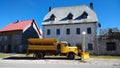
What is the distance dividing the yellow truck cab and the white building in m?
14.4

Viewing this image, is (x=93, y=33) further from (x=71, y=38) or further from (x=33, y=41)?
(x=33, y=41)

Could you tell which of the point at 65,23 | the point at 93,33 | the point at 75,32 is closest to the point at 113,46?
the point at 93,33

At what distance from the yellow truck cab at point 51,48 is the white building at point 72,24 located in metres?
14.4

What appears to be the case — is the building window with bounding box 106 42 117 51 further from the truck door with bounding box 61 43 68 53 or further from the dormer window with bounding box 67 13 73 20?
the truck door with bounding box 61 43 68 53

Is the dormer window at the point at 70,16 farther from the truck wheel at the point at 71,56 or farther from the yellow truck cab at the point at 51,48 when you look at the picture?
the truck wheel at the point at 71,56

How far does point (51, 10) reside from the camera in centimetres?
5031

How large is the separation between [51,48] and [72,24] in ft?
54.4

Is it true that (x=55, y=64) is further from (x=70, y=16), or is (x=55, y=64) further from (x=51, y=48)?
(x=70, y=16)

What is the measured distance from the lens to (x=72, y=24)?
145ft

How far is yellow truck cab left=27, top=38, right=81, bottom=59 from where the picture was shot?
1110 inches

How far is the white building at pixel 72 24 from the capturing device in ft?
139

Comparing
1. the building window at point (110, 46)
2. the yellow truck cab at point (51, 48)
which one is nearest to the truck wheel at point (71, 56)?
the yellow truck cab at point (51, 48)

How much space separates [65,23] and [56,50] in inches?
672

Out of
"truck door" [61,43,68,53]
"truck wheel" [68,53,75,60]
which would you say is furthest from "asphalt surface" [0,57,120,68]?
"truck door" [61,43,68,53]
